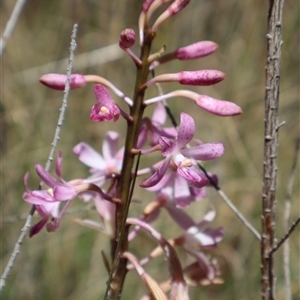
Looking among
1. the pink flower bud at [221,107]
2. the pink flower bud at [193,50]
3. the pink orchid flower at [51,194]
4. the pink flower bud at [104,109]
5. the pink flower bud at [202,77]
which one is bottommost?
the pink orchid flower at [51,194]

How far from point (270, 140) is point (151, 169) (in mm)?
248

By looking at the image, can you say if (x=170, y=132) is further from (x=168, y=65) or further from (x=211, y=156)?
(x=168, y=65)

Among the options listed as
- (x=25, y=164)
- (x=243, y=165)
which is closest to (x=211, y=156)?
(x=25, y=164)

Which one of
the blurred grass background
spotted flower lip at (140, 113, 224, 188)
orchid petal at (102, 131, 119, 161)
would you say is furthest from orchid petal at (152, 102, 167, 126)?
the blurred grass background

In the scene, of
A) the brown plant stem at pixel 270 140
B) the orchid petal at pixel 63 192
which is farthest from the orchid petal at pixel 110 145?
the brown plant stem at pixel 270 140

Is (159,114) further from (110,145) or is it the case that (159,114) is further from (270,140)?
(270,140)

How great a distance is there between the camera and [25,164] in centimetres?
272

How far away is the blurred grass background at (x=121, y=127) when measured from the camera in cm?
252

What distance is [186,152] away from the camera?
3.16ft

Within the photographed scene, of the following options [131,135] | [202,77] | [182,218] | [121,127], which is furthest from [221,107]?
[121,127]

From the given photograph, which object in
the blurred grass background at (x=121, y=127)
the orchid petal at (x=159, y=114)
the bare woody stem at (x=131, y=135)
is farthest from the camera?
the blurred grass background at (x=121, y=127)

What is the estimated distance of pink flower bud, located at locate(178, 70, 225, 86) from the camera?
38.7 inches

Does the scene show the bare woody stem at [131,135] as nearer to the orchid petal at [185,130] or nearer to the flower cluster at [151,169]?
the flower cluster at [151,169]

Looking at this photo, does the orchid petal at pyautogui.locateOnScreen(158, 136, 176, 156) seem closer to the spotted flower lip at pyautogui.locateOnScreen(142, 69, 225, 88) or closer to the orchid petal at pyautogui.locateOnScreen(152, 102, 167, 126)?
the spotted flower lip at pyautogui.locateOnScreen(142, 69, 225, 88)
